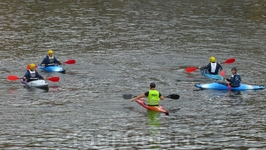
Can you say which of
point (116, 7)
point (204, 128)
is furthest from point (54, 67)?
point (116, 7)

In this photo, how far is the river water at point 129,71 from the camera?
29.3 meters

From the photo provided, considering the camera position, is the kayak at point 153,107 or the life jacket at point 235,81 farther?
the life jacket at point 235,81

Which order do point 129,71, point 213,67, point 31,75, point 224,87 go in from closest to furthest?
point 224,87 → point 31,75 → point 213,67 → point 129,71

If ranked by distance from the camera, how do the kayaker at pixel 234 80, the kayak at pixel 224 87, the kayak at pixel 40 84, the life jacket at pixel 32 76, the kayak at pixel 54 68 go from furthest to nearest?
the kayak at pixel 54 68, the life jacket at pixel 32 76, the kayak at pixel 40 84, the kayak at pixel 224 87, the kayaker at pixel 234 80

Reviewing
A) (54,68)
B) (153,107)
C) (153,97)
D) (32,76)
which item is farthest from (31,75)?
(153,107)

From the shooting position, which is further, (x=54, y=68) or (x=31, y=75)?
(x=54, y=68)

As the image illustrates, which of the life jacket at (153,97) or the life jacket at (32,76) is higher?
the life jacket at (32,76)

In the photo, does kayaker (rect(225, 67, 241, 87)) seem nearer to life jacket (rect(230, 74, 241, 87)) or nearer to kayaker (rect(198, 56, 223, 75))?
life jacket (rect(230, 74, 241, 87))

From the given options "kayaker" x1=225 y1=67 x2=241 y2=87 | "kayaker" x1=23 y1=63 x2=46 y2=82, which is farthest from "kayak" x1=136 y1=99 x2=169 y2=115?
"kayaker" x1=23 y1=63 x2=46 y2=82

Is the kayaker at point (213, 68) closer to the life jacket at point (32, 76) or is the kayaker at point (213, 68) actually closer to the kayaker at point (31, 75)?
the kayaker at point (31, 75)

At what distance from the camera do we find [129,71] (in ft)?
144

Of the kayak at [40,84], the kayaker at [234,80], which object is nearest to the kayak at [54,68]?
the kayak at [40,84]

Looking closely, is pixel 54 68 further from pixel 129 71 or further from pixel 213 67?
pixel 213 67

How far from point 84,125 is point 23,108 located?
4.82 m
